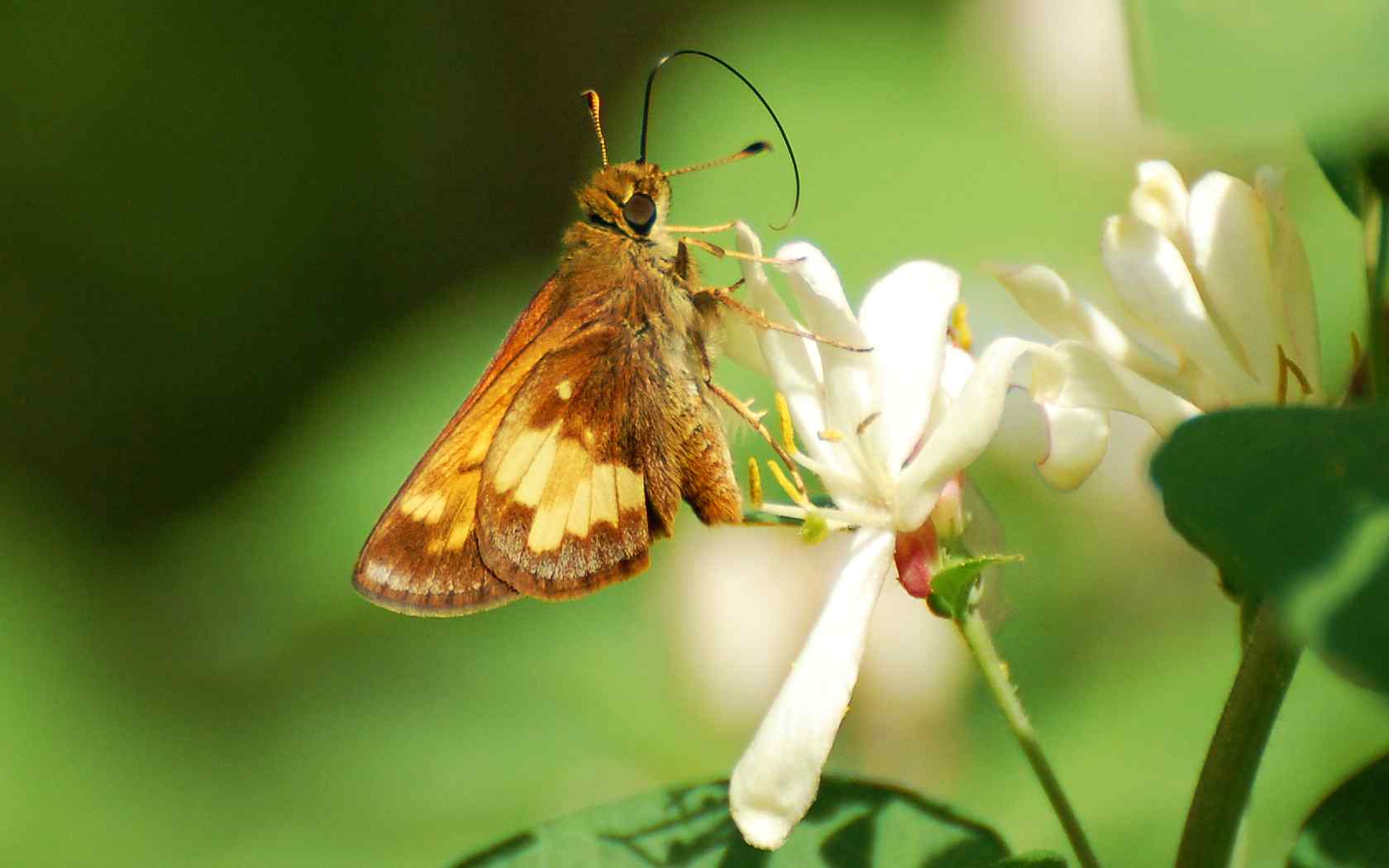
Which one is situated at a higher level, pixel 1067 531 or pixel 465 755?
pixel 1067 531

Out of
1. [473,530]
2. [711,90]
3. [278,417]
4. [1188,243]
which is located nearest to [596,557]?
[473,530]

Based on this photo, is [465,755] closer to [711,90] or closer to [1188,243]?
[711,90]

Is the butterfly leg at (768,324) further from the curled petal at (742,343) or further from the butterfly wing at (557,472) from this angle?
the butterfly wing at (557,472)

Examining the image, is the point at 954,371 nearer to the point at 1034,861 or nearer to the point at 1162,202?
the point at 1162,202

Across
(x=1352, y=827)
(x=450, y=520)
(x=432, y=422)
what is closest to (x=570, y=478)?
(x=450, y=520)

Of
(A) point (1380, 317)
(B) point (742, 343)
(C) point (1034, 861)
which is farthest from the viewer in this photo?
(B) point (742, 343)

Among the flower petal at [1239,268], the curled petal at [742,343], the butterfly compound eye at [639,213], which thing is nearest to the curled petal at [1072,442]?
the flower petal at [1239,268]

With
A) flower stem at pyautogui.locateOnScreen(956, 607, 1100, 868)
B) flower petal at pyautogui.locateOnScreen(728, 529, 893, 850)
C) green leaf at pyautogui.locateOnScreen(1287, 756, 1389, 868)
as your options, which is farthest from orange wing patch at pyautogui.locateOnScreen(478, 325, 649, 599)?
green leaf at pyautogui.locateOnScreen(1287, 756, 1389, 868)
